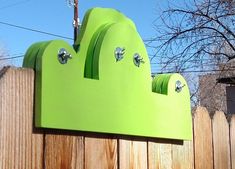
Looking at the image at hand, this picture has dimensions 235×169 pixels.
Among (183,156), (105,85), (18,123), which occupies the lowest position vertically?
(183,156)

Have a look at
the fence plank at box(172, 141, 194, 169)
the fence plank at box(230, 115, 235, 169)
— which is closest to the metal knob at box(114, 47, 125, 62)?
the fence plank at box(172, 141, 194, 169)

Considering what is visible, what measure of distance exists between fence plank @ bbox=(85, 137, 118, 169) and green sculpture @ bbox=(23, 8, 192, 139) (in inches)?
2.3

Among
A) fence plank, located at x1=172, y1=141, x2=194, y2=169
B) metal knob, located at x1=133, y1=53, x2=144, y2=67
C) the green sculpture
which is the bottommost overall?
fence plank, located at x1=172, y1=141, x2=194, y2=169

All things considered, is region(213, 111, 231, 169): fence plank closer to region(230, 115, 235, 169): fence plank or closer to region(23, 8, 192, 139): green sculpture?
region(230, 115, 235, 169): fence plank

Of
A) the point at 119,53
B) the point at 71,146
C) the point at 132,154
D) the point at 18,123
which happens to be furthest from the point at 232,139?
the point at 18,123

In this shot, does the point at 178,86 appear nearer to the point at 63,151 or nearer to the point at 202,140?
the point at 202,140

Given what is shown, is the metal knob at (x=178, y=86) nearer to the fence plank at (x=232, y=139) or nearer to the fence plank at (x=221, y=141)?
the fence plank at (x=221, y=141)

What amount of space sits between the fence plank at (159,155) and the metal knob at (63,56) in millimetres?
693

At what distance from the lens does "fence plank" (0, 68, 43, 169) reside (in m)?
1.71

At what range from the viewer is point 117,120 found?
214 centimetres

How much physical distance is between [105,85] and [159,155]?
0.58 metres

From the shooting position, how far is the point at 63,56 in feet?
6.28

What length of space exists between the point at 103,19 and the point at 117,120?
44 cm

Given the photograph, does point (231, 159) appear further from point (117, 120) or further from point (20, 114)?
point (20, 114)
